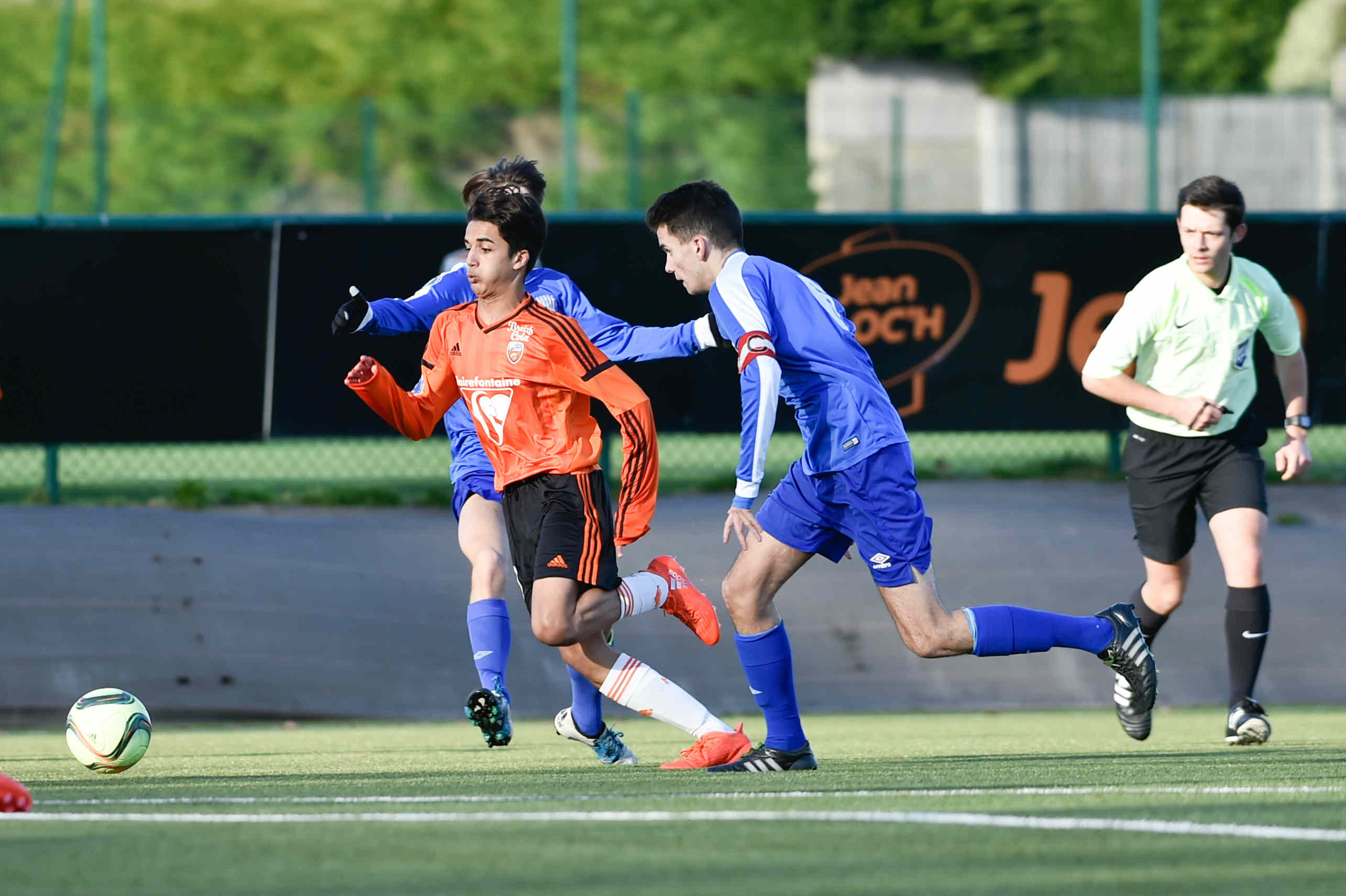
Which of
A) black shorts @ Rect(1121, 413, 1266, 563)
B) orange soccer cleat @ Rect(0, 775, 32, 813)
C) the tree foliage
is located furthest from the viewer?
the tree foliage

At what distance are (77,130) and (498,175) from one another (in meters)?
33.0

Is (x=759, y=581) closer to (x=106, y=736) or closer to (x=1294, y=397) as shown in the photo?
(x=106, y=736)

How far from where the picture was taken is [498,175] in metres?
6.59

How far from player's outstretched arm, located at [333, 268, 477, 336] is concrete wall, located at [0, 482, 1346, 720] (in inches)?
107

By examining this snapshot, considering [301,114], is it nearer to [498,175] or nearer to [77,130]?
[77,130]

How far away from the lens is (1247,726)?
6602 mm

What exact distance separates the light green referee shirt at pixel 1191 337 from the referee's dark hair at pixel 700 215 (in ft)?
5.64

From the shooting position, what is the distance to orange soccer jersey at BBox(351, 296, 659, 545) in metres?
5.89

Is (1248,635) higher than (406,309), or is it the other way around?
(406,309)

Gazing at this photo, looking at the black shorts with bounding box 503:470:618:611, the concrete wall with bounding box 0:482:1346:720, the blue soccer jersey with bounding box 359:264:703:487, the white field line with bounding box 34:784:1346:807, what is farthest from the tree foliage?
the white field line with bounding box 34:784:1346:807

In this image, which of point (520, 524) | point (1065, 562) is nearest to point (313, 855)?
point (520, 524)

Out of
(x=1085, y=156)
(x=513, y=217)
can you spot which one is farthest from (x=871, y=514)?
(x=1085, y=156)

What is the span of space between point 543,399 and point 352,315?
76 cm

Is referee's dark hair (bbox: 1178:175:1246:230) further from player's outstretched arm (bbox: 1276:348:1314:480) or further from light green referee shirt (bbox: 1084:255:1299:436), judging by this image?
player's outstretched arm (bbox: 1276:348:1314:480)
